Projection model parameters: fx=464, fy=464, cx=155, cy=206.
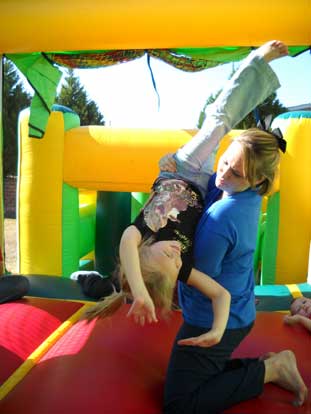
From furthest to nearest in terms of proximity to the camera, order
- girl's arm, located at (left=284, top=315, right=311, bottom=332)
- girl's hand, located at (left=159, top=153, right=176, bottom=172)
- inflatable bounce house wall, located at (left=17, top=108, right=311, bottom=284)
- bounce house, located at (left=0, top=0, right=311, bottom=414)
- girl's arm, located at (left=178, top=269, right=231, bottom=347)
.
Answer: inflatable bounce house wall, located at (left=17, top=108, right=311, bottom=284)
girl's arm, located at (left=284, top=315, right=311, bottom=332)
bounce house, located at (left=0, top=0, right=311, bottom=414)
girl's hand, located at (left=159, top=153, right=176, bottom=172)
girl's arm, located at (left=178, top=269, right=231, bottom=347)

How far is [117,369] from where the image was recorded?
1523mm

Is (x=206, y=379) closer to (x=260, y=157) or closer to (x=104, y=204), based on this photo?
(x=260, y=157)

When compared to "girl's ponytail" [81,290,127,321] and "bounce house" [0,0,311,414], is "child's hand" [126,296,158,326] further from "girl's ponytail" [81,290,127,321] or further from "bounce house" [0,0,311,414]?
"bounce house" [0,0,311,414]

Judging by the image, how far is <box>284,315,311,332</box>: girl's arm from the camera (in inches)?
73.3

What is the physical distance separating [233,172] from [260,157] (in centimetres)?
8

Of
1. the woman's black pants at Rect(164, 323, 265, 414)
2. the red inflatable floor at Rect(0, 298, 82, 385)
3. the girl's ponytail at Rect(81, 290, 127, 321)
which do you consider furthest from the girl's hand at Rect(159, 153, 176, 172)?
the red inflatable floor at Rect(0, 298, 82, 385)

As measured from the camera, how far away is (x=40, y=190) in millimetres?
2922

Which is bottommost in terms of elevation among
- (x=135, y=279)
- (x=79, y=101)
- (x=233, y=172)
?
(x=135, y=279)

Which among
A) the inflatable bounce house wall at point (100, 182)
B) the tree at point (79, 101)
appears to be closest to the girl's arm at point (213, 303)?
the inflatable bounce house wall at point (100, 182)

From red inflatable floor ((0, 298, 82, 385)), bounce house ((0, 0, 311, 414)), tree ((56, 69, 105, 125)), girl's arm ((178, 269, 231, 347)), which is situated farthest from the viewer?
tree ((56, 69, 105, 125))

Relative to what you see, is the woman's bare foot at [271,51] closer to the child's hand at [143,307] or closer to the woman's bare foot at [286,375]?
the child's hand at [143,307]

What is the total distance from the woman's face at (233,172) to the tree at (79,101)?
35.2 ft

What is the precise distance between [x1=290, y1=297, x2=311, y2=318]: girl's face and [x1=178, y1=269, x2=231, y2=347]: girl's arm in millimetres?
878

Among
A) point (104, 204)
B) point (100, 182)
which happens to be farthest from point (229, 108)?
point (104, 204)
